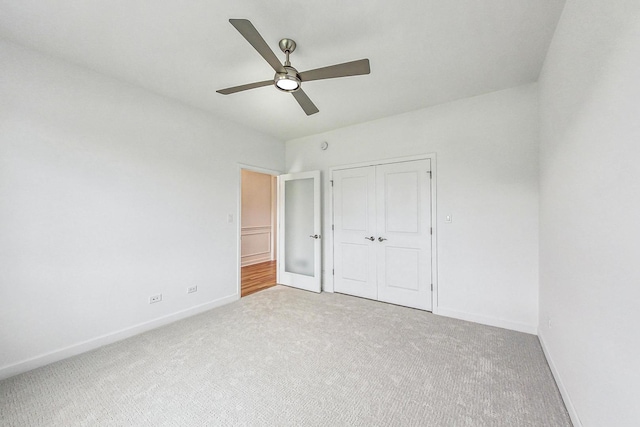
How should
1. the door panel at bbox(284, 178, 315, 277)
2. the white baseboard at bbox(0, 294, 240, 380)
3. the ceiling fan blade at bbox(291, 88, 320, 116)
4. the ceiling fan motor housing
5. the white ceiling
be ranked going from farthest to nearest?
the door panel at bbox(284, 178, 315, 277), the ceiling fan blade at bbox(291, 88, 320, 116), the white baseboard at bbox(0, 294, 240, 380), the ceiling fan motor housing, the white ceiling

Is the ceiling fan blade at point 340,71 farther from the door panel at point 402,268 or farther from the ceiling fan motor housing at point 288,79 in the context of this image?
the door panel at point 402,268

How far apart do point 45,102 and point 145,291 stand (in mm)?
2000

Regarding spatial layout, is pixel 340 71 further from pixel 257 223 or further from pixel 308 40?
pixel 257 223

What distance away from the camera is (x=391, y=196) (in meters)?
3.56

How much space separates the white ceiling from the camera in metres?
1.71

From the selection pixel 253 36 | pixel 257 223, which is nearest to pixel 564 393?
pixel 253 36

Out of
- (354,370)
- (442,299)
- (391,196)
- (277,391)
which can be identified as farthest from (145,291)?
(442,299)

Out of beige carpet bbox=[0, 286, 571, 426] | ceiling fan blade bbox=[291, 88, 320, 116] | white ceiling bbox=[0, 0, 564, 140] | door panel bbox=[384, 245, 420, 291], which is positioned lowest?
beige carpet bbox=[0, 286, 571, 426]

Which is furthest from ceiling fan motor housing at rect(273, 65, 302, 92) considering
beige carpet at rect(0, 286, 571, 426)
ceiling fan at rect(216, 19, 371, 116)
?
beige carpet at rect(0, 286, 571, 426)

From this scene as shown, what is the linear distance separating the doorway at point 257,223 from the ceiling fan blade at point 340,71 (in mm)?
4011

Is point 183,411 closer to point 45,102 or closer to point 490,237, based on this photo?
point 45,102

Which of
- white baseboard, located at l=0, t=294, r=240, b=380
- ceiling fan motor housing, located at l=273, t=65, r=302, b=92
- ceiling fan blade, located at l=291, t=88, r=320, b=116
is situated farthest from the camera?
Answer: ceiling fan blade, located at l=291, t=88, r=320, b=116

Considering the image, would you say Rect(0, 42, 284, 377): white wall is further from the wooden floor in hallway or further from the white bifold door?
the white bifold door

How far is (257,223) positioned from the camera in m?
6.66
